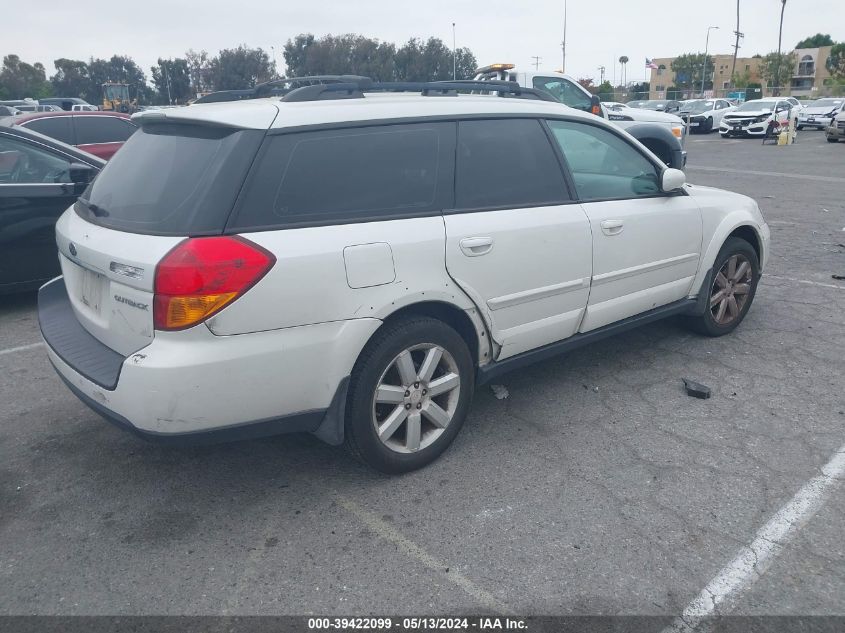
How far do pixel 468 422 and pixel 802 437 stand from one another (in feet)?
5.64

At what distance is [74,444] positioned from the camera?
12.1ft

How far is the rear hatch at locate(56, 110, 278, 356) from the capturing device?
2.75m

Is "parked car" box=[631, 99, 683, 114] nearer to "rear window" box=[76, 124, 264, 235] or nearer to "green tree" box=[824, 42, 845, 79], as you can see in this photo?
"rear window" box=[76, 124, 264, 235]

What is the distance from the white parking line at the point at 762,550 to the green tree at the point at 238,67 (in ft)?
248

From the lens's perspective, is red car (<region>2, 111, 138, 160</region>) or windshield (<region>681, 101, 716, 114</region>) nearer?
red car (<region>2, 111, 138, 160</region>)

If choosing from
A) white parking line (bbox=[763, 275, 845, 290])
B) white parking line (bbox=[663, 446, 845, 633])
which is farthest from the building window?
white parking line (bbox=[663, 446, 845, 633])

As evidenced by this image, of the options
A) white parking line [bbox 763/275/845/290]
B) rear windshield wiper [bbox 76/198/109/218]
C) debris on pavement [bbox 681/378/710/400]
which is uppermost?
rear windshield wiper [bbox 76/198/109/218]

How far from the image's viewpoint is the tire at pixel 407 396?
3.07 meters

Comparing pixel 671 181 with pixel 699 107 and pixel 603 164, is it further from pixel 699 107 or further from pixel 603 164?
pixel 699 107

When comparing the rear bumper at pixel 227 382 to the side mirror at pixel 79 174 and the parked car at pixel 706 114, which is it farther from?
the parked car at pixel 706 114

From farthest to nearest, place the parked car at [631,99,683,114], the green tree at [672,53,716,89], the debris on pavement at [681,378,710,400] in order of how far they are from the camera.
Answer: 1. the green tree at [672,53,716,89]
2. the parked car at [631,99,683,114]
3. the debris on pavement at [681,378,710,400]

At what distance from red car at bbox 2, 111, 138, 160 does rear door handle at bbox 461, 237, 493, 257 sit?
7847 mm

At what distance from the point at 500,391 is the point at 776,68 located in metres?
85.0

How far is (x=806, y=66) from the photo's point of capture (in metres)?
102
